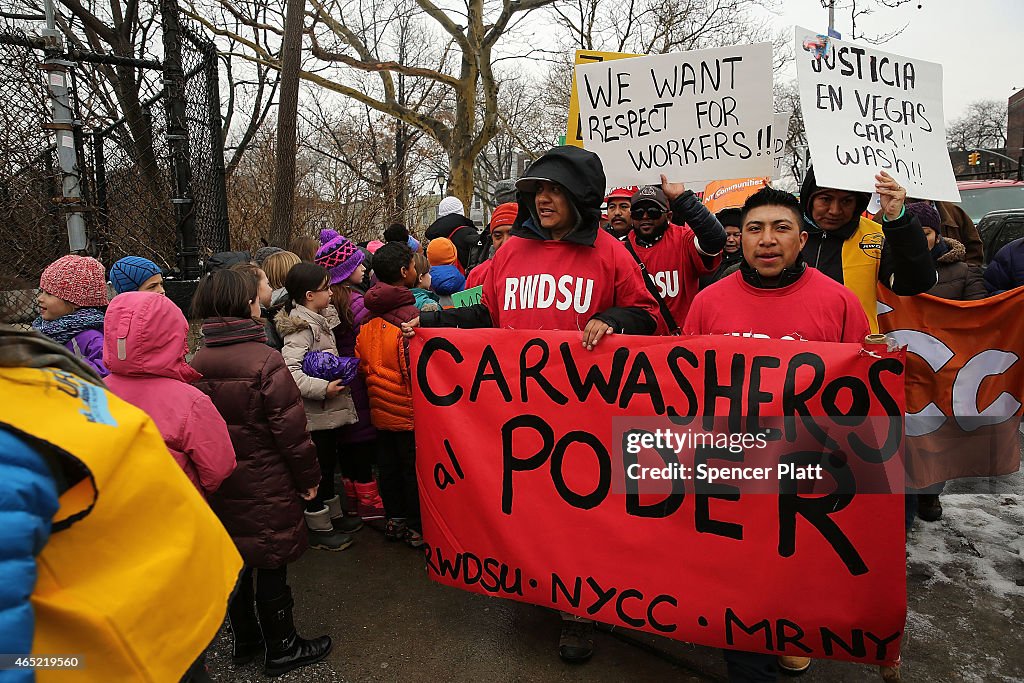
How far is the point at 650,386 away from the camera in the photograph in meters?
2.79

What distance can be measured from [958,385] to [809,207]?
125 centimetres

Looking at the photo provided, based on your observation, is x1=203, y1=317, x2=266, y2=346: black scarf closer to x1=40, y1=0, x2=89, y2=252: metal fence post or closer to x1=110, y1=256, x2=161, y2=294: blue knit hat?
x1=110, y1=256, x2=161, y2=294: blue knit hat

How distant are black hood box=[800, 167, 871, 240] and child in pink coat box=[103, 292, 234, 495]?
2.97 meters

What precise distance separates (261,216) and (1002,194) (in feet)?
39.5

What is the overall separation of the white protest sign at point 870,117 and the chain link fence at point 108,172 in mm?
5228

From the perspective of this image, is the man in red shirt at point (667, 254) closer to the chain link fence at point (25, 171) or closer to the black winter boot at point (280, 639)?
the black winter boot at point (280, 639)

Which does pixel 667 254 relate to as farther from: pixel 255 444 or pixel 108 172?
pixel 108 172

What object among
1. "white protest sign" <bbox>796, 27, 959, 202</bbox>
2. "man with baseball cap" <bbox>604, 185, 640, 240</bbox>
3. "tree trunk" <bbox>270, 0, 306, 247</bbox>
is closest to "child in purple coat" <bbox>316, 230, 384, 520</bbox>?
"man with baseball cap" <bbox>604, 185, 640, 240</bbox>

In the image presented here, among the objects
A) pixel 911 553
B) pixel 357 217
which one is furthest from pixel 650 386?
pixel 357 217

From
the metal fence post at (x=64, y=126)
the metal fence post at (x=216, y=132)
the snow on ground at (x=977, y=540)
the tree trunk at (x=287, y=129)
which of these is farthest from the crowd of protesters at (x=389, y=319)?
the tree trunk at (x=287, y=129)

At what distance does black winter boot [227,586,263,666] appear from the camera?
3168mm

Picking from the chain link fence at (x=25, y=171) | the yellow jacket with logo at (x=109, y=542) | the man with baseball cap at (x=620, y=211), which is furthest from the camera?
the chain link fence at (x=25, y=171)

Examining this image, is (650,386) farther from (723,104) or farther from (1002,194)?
(1002,194)

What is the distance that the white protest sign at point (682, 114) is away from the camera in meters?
4.06
